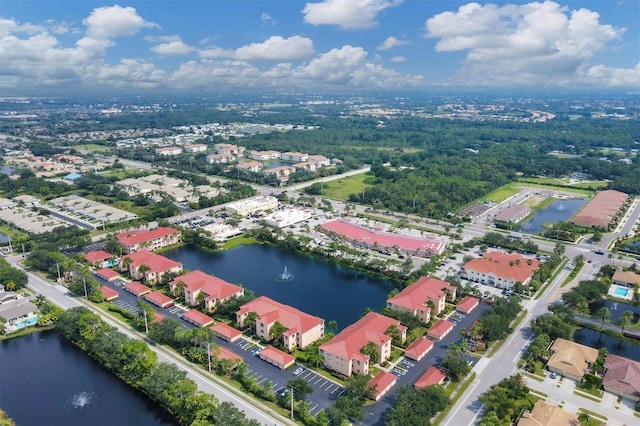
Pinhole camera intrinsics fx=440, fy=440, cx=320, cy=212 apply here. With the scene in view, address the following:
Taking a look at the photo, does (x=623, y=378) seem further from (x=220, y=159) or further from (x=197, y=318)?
(x=220, y=159)

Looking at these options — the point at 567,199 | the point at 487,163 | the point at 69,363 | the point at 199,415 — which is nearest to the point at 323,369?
the point at 199,415

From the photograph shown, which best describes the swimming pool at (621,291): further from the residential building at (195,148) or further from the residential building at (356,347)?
the residential building at (195,148)

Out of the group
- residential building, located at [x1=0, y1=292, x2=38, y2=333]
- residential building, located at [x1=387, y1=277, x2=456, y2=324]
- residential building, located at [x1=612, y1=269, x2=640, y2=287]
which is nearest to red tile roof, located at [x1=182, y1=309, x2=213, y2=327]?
residential building, located at [x1=0, y1=292, x2=38, y2=333]

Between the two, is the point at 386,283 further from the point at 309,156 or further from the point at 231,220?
the point at 309,156

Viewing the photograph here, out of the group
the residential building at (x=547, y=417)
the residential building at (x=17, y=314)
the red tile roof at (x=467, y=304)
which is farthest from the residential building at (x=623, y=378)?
the residential building at (x=17, y=314)

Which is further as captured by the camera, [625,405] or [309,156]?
[309,156]

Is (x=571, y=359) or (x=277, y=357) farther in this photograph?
(x=277, y=357)

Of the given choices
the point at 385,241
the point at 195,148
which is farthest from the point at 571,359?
the point at 195,148
